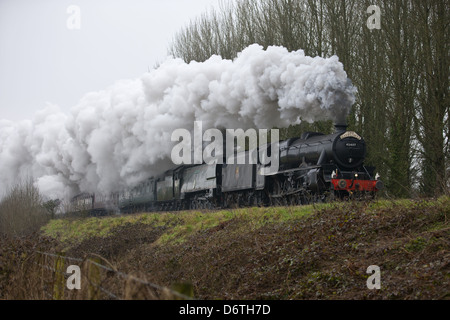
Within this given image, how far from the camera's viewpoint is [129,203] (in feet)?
103

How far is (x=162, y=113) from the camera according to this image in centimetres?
2491

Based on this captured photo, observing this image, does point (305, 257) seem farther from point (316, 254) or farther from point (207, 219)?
point (207, 219)

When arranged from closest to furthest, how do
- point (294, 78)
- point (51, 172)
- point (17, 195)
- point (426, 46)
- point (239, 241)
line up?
point (239, 241)
point (294, 78)
point (426, 46)
point (17, 195)
point (51, 172)

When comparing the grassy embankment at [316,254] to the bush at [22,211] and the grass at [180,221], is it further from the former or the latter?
the bush at [22,211]

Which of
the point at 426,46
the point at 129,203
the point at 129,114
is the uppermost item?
the point at 426,46

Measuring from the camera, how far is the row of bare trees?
19578 millimetres

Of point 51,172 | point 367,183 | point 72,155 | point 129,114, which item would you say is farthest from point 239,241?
point 51,172

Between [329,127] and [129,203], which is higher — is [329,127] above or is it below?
above

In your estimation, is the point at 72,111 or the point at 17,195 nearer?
the point at 17,195

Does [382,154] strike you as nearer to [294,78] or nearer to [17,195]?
[294,78]

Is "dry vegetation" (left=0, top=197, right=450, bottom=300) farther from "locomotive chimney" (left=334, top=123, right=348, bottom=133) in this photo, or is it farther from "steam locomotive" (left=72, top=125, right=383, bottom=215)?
"locomotive chimney" (left=334, top=123, right=348, bottom=133)

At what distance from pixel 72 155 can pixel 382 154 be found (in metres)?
19.5

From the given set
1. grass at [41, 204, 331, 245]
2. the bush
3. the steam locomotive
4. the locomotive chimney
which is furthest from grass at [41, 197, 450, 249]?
the locomotive chimney

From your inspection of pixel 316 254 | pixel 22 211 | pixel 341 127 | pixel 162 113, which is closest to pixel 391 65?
pixel 341 127
